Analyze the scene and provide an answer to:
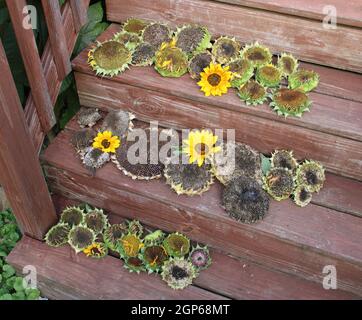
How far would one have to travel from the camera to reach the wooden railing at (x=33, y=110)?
155 centimetres

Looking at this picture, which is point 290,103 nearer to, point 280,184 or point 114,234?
point 280,184

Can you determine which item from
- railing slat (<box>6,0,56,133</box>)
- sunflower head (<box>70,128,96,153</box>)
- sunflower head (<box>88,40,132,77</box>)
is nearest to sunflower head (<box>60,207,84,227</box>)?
sunflower head (<box>70,128,96,153</box>)

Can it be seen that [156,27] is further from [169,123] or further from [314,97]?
[314,97]

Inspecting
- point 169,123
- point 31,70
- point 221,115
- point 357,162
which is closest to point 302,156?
point 357,162

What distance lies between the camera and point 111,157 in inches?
78.5

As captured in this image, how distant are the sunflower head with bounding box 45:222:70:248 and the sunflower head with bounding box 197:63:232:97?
2.91 ft

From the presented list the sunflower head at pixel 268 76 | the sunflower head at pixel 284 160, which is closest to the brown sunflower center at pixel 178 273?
the sunflower head at pixel 284 160

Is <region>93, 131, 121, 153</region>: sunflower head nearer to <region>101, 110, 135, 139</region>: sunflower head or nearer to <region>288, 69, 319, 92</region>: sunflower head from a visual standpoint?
<region>101, 110, 135, 139</region>: sunflower head

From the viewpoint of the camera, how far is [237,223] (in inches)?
70.9

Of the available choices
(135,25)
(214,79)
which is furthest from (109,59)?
(214,79)

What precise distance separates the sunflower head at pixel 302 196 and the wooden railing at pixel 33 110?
106 centimetres

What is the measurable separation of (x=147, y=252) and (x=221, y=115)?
67 cm

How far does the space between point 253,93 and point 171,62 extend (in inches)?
15.4

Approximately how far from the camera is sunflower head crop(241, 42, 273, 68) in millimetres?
1980
